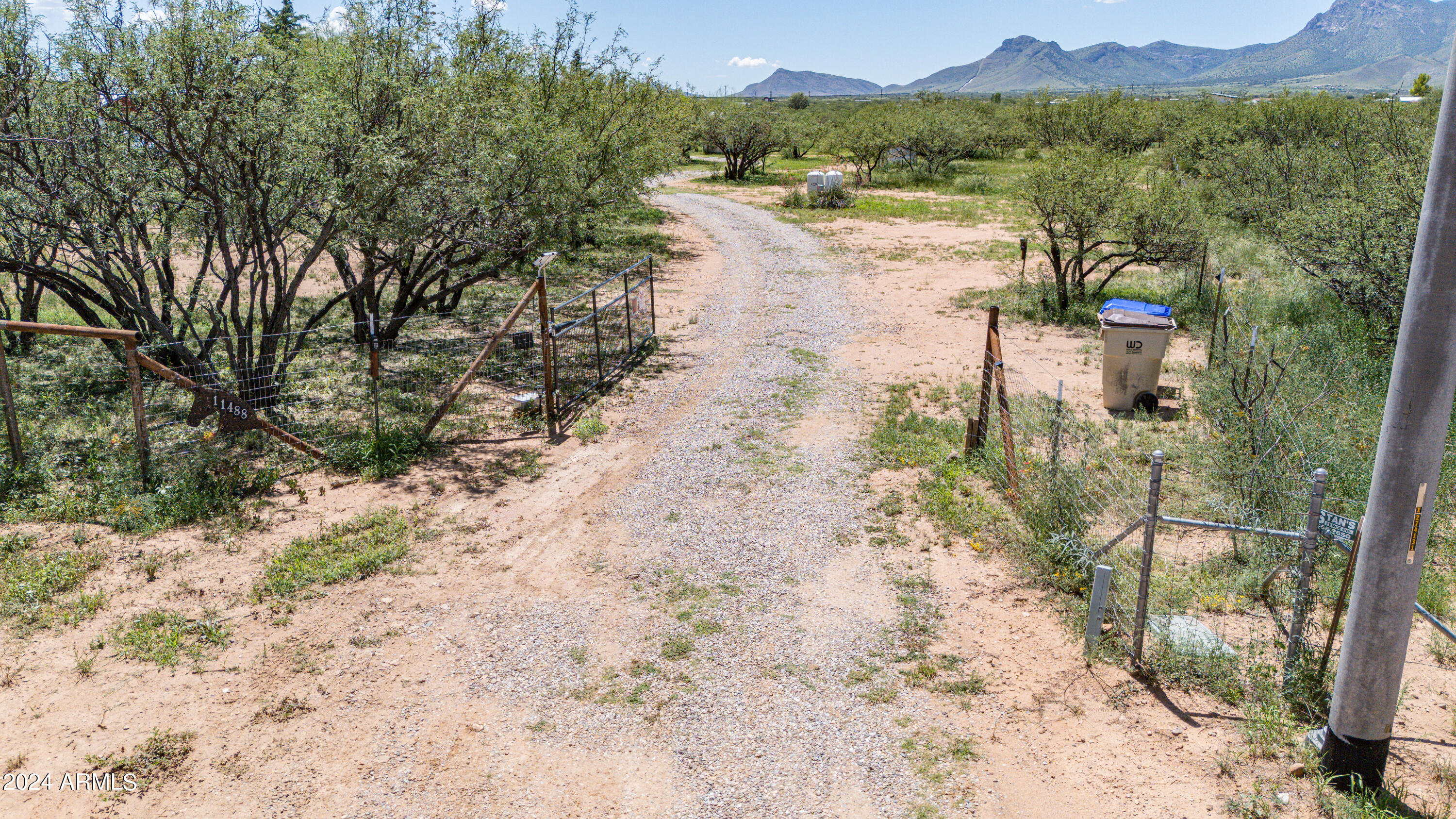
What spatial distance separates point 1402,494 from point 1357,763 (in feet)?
4.54

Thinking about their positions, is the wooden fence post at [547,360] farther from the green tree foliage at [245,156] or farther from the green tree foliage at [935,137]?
the green tree foliage at [935,137]

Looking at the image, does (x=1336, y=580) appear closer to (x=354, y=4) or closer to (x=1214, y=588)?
(x=1214, y=588)

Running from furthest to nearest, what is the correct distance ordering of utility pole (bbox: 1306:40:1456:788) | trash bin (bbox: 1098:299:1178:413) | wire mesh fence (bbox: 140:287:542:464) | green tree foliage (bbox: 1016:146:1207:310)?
green tree foliage (bbox: 1016:146:1207:310) → trash bin (bbox: 1098:299:1178:413) → wire mesh fence (bbox: 140:287:542:464) → utility pole (bbox: 1306:40:1456:788)

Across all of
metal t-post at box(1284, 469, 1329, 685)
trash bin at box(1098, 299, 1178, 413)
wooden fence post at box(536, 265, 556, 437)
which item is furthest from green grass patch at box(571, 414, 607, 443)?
metal t-post at box(1284, 469, 1329, 685)

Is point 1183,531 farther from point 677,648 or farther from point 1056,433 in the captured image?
point 677,648

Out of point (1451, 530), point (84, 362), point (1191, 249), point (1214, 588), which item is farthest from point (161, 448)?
point (1191, 249)

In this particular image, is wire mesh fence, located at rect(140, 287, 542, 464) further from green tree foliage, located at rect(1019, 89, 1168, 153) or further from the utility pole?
green tree foliage, located at rect(1019, 89, 1168, 153)

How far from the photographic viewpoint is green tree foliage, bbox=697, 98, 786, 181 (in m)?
47.1

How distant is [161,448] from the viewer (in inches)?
357

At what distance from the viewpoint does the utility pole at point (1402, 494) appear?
12.7 feet

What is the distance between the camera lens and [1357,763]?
433cm

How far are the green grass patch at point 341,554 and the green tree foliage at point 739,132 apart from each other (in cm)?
4042

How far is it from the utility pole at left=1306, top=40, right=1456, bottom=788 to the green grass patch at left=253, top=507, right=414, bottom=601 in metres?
6.70

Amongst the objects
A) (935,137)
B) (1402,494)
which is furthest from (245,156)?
(935,137)
